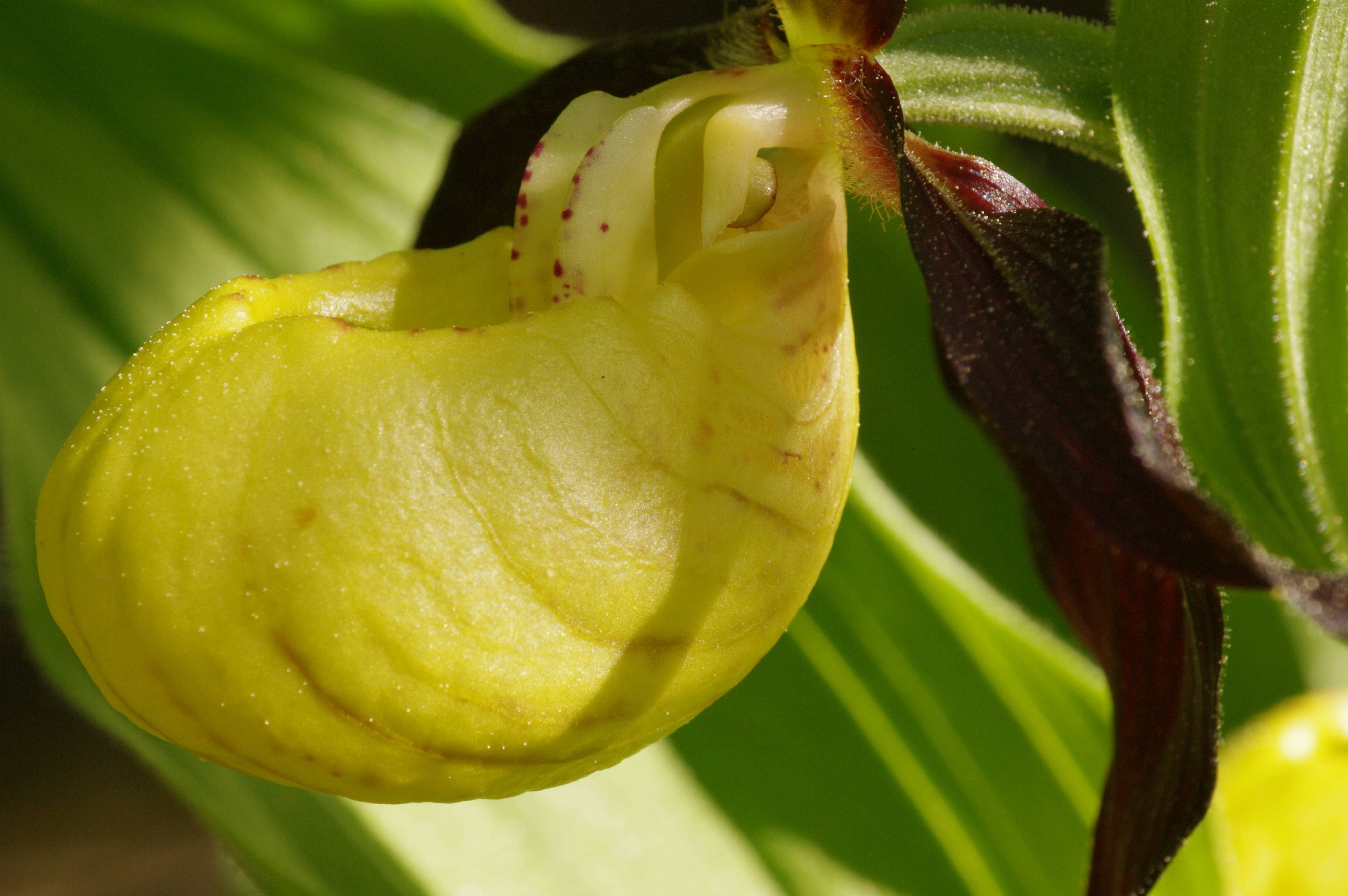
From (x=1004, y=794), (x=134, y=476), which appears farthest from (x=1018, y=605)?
(x=134, y=476)

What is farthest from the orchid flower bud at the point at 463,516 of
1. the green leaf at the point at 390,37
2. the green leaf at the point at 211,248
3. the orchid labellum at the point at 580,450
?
the green leaf at the point at 390,37

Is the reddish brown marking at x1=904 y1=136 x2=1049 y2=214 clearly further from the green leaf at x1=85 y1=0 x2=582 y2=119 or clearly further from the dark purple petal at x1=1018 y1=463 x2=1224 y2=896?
the green leaf at x1=85 y1=0 x2=582 y2=119

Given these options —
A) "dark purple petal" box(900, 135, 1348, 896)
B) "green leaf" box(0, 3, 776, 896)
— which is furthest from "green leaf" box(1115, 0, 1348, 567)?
"green leaf" box(0, 3, 776, 896)

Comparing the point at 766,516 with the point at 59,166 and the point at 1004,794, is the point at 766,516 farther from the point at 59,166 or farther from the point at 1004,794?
the point at 59,166

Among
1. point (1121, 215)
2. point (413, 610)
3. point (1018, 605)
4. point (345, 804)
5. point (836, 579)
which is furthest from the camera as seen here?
point (1121, 215)

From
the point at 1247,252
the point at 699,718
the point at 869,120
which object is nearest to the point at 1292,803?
the point at 699,718

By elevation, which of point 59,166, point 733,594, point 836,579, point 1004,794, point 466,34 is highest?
point 466,34
